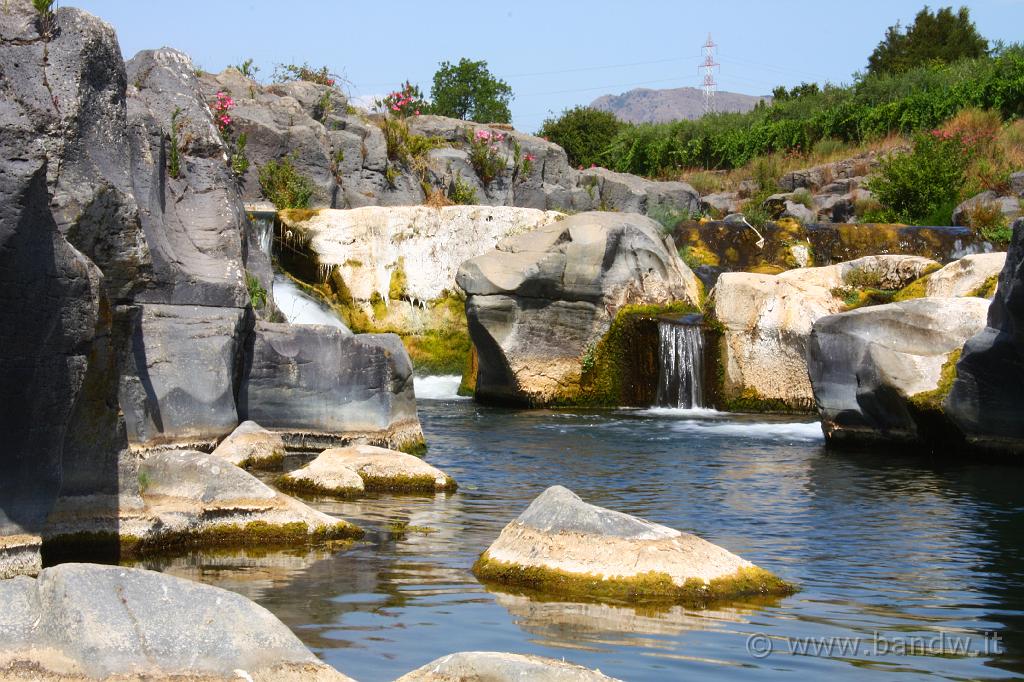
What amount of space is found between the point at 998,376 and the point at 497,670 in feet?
30.5

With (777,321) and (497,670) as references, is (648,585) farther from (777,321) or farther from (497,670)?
(777,321)

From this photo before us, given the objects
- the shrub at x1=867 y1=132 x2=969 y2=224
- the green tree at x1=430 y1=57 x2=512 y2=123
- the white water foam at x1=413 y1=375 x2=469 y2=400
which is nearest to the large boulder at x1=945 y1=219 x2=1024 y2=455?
the white water foam at x1=413 y1=375 x2=469 y2=400

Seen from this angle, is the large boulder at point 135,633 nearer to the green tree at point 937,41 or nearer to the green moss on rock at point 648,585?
the green moss on rock at point 648,585

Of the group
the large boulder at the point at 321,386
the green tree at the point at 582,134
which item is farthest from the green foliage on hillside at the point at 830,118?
the large boulder at the point at 321,386

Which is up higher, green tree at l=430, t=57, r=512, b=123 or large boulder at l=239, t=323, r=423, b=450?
green tree at l=430, t=57, r=512, b=123

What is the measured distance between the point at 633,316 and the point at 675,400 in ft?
4.79

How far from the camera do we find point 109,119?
920 centimetres

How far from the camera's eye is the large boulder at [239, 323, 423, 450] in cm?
1306

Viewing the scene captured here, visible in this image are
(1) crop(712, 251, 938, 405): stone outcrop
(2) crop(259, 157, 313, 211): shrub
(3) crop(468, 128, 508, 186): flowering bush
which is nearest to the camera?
(1) crop(712, 251, 938, 405): stone outcrop

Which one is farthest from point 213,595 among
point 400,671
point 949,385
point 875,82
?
point 875,82

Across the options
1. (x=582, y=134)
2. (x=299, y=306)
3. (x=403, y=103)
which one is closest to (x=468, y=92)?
(x=582, y=134)

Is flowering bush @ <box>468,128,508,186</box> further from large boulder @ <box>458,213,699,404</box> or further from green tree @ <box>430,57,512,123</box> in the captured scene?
green tree @ <box>430,57,512,123</box>

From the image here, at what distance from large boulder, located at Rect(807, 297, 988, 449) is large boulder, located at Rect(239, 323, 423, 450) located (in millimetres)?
5161

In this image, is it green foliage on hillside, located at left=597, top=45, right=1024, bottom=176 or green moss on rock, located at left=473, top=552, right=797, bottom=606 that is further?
green foliage on hillside, located at left=597, top=45, right=1024, bottom=176
